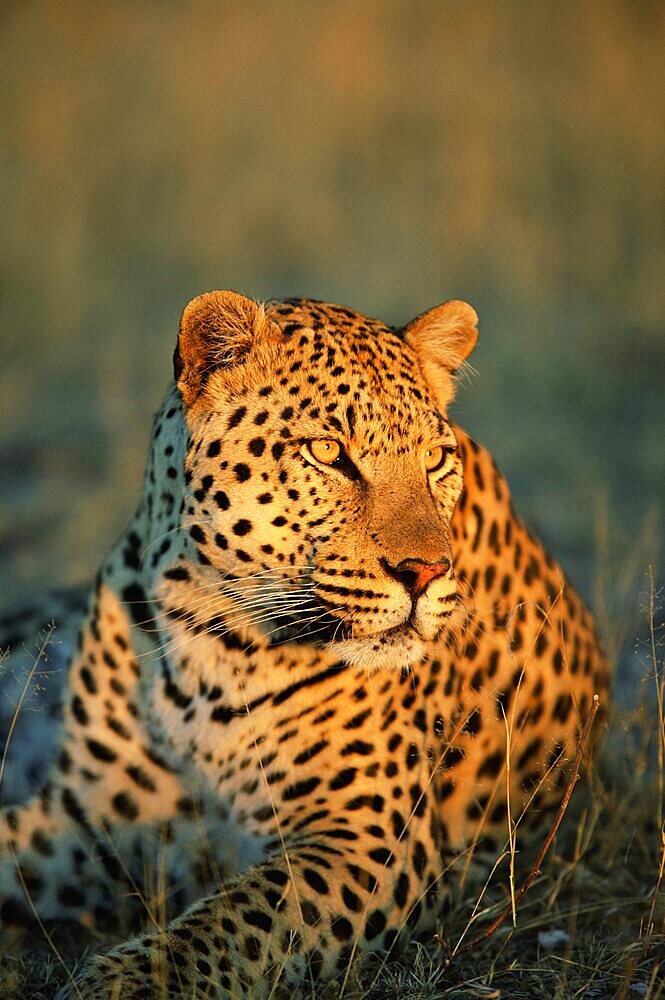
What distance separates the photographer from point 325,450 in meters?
5.72

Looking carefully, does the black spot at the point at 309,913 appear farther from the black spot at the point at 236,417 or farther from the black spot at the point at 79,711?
the black spot at the point at 236,417

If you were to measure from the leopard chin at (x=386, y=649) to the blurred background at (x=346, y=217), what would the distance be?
312cm

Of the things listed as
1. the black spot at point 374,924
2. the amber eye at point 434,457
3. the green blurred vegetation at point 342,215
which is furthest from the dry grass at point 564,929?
the green blurred vegetation at point 342,215

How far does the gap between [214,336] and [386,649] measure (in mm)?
1325

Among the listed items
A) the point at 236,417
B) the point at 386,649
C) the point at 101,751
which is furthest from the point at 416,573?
the point at 101,751

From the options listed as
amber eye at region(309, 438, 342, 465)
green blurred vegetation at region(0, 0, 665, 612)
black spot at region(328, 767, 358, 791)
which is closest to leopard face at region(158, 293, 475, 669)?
amber eye at region(309, 438, 342, 465)

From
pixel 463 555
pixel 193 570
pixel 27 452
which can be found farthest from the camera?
pixel 27 452

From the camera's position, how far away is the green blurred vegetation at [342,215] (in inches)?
478

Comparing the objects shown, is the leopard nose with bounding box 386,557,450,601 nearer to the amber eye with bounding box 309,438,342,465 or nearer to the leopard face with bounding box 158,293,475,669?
the leopard face with bounding box 158,293,475,669

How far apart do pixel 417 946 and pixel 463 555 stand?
1546 mm

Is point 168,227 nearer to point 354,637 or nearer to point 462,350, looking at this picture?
point 462,350

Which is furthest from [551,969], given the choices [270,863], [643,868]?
[643,868]

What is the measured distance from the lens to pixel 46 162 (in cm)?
1867

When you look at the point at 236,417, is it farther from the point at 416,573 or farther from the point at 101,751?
the point at 101,751
